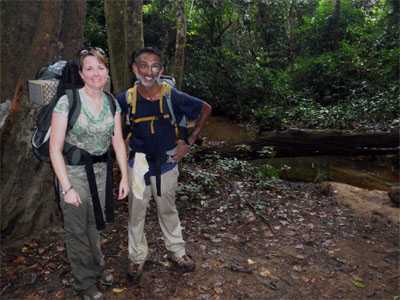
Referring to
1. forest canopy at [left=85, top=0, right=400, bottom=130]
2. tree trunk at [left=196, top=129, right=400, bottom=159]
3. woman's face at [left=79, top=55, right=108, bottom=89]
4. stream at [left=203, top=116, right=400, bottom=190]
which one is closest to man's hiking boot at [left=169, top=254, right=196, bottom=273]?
woman's face at [left=79, top=55, right=108, bottom=89]

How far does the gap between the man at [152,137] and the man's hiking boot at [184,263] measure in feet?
1.25

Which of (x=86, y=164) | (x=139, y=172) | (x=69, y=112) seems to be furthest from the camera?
Result: (x=139, y=172)

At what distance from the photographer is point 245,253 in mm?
5055

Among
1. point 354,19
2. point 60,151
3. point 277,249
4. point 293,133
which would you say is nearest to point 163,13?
point 293,133

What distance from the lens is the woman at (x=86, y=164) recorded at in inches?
128

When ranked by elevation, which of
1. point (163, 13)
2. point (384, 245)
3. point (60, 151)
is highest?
point (163, 13)

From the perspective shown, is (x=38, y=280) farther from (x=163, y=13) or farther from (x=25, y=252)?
(x=163, y=13)

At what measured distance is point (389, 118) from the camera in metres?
12.5

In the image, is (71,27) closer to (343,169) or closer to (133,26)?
(133,26)

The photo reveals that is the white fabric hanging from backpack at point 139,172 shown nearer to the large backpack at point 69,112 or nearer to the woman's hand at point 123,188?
the woman's hand at point 123,188

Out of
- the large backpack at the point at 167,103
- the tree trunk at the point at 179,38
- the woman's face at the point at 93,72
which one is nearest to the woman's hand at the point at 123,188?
the large backpack at the point at 167,103

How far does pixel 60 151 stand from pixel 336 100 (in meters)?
14.7

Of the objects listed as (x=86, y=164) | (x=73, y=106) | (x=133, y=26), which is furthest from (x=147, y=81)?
(x=133, y=26)

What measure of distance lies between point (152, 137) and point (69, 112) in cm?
89
